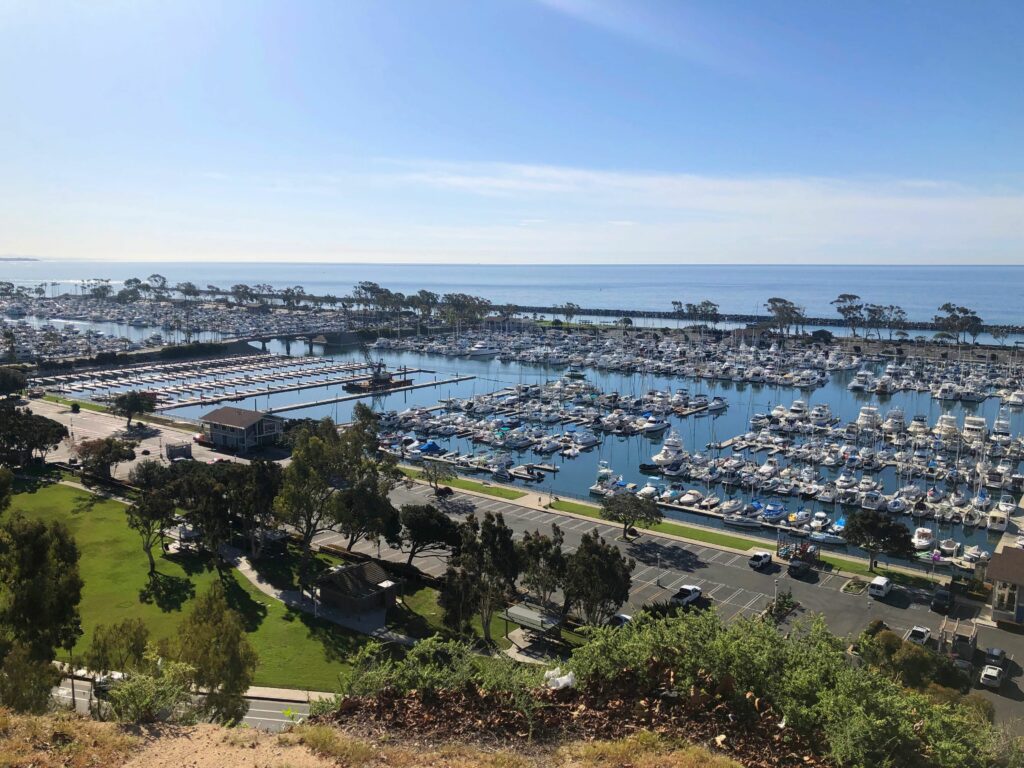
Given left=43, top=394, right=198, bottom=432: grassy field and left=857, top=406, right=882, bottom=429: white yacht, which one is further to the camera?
left=857, top=406, right=882, bottom=429: white yacht

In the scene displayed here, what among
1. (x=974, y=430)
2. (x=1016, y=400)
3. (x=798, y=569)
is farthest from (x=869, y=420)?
(x=798, y=569)

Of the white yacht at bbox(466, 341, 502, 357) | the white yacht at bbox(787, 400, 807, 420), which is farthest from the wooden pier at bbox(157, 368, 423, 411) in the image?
the white yacht at bbox(787, 400, 807, 420)

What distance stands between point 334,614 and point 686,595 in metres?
13.0

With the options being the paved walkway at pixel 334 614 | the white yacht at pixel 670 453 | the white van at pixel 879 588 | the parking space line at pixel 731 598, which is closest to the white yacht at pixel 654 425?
the white yacht at pixel 670 453

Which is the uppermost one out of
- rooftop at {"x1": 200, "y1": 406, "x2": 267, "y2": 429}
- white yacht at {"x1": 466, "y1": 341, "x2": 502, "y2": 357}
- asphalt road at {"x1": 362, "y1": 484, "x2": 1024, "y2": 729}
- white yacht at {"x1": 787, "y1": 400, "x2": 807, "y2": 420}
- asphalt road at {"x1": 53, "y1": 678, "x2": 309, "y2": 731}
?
white yacht at {"x1": 466, "y1": 341, "x2": 502, "y2": 357}

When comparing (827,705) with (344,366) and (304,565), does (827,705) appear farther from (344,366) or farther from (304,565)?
(344,366)

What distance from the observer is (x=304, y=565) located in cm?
2730

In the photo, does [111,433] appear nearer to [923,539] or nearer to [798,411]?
[923,539]

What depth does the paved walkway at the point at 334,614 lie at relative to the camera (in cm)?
2386

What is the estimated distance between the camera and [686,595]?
26.6 m

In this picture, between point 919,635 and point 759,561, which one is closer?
point 919,635

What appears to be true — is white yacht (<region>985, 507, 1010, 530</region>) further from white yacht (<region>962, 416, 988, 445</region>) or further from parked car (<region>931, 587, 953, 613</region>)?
white yacht (<region>962, 416, 988, 445</region>)

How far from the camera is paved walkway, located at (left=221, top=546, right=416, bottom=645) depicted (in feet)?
78.3

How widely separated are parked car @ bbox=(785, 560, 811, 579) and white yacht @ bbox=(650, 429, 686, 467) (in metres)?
20.5
